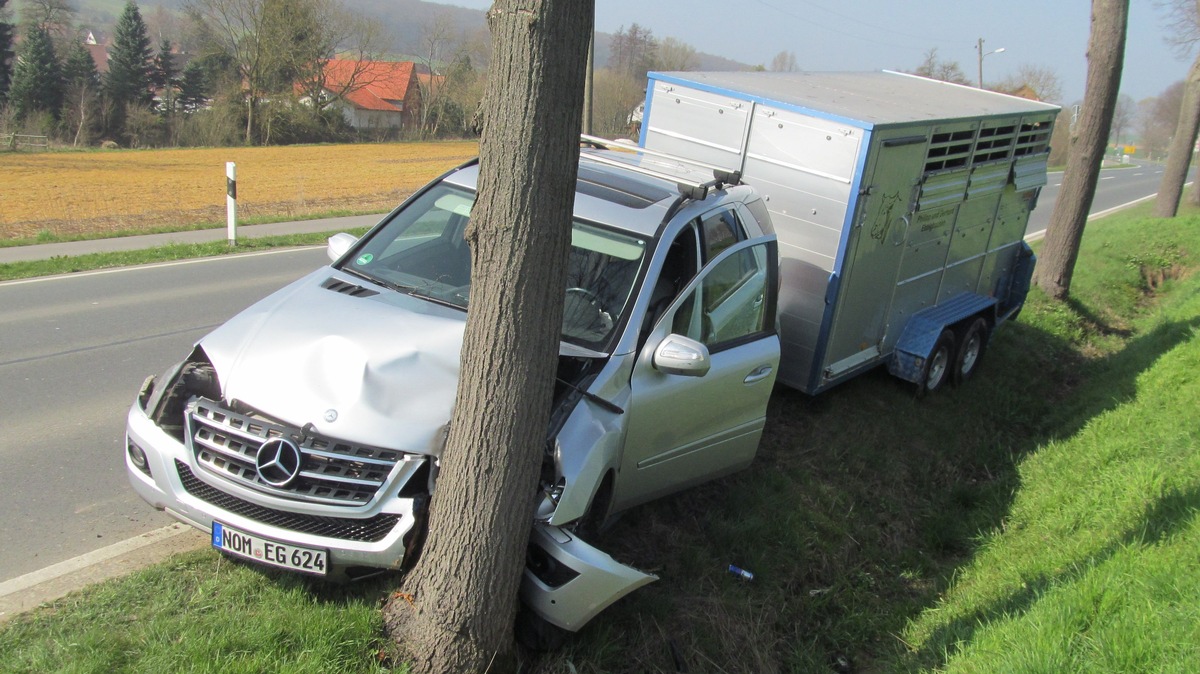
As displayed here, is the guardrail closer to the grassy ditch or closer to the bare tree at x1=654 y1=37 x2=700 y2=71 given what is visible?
the bare tree at x1=654 y1=37 x2=700 y2=71

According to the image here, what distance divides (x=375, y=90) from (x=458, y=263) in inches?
2964

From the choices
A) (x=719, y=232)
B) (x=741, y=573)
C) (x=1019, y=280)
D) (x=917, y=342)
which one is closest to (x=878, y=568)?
(x=741, y=573)

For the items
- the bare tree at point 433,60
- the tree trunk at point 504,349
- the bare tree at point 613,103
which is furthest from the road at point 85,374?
the bare tree at point 433,60

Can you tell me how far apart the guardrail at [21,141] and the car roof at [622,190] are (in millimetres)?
50091

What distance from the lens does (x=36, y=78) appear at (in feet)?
188

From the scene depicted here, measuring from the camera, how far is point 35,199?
28.0m

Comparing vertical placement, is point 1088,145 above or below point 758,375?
above

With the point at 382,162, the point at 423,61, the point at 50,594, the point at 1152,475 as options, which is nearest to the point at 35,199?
the point at 382,162

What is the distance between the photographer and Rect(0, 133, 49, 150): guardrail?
4681 centimetres

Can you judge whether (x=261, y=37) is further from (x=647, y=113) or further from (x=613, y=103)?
(x=647, y=113)

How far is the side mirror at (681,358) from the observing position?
15.1 feet

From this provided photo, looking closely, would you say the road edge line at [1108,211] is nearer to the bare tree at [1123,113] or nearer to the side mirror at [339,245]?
the side mirror at [339,245]

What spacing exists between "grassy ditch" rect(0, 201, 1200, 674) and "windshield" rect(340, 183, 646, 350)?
1.34 metres

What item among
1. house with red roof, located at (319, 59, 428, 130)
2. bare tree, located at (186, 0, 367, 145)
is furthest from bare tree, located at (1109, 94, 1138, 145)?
bare tree, located at (186, 0, 367, 145)
